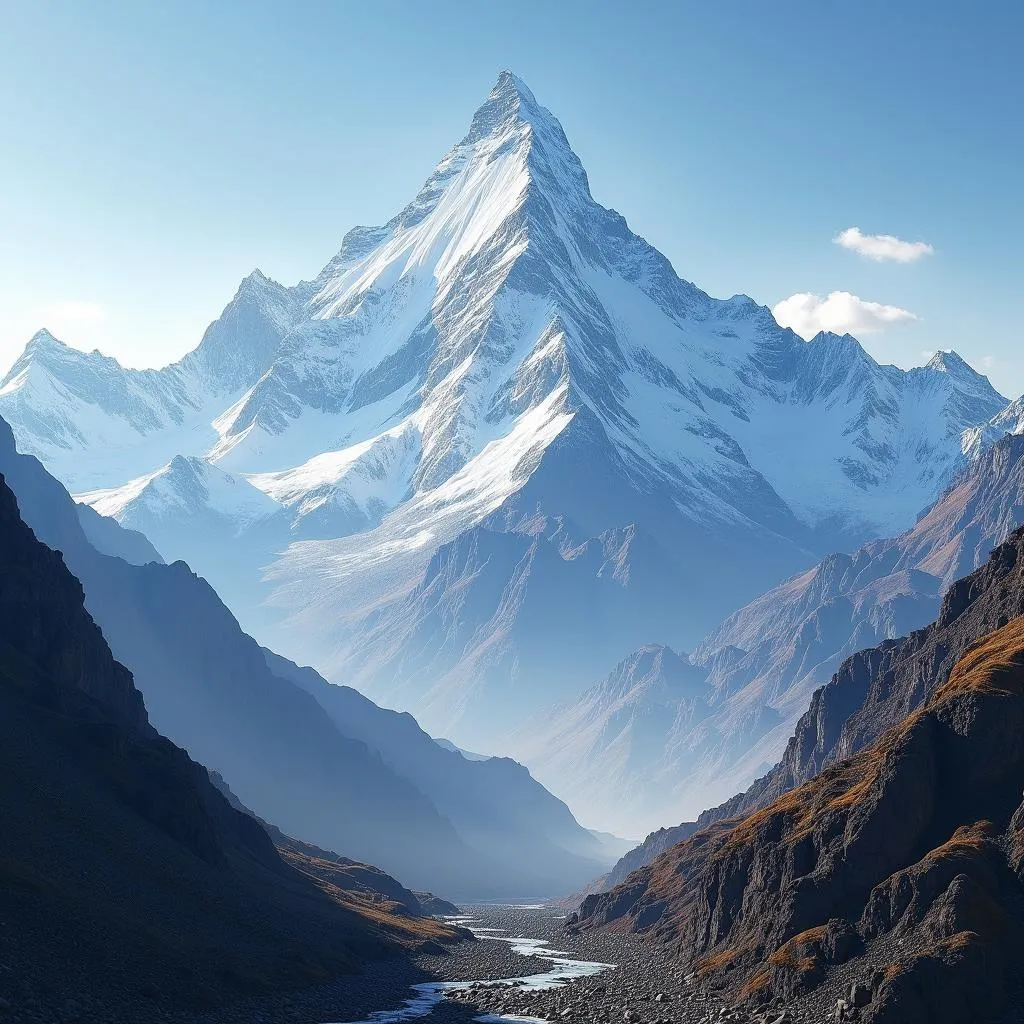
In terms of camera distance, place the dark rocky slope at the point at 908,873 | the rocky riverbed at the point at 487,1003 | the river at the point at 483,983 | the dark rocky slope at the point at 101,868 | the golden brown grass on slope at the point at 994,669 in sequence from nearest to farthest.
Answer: the dark rocky slope at the point at 908,873, the rocky riverbed at the point at 487,1003, the dark rocky slope at the point at 101,868, the golden brown grass on slope at the point at 994,669, the river at the point at 483,983

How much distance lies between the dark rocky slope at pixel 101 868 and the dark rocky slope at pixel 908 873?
140ft

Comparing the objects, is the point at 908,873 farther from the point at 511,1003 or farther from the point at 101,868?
the point at 101,868

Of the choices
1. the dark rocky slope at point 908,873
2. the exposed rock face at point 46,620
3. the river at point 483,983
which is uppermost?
the exposed rock face at point 46,620

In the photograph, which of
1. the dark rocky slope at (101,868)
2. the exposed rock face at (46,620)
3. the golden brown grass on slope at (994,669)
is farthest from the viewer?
the exposed rock face at (46,620)

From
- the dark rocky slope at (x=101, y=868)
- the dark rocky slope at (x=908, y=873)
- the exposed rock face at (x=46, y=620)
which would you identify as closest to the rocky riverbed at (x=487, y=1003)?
the dark rocky slope at (x=101, y=868)

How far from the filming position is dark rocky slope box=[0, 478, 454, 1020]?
353ft

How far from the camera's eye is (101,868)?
434 ft

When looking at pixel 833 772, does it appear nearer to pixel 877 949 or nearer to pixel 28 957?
pixel 877 949

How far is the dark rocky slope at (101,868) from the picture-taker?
108 meters

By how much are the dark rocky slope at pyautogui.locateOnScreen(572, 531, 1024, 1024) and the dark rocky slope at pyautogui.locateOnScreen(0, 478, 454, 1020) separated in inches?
1679

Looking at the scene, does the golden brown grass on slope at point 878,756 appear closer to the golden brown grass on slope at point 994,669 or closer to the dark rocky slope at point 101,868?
the golden brown grass on slope at point 994,669

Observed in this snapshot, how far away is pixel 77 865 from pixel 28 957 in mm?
26966

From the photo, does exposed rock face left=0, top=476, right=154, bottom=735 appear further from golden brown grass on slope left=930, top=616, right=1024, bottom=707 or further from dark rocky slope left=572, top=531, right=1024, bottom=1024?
golden brown grass on slope left=930, top=616, right=1024, bottom=707

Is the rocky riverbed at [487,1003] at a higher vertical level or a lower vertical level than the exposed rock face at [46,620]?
lower
